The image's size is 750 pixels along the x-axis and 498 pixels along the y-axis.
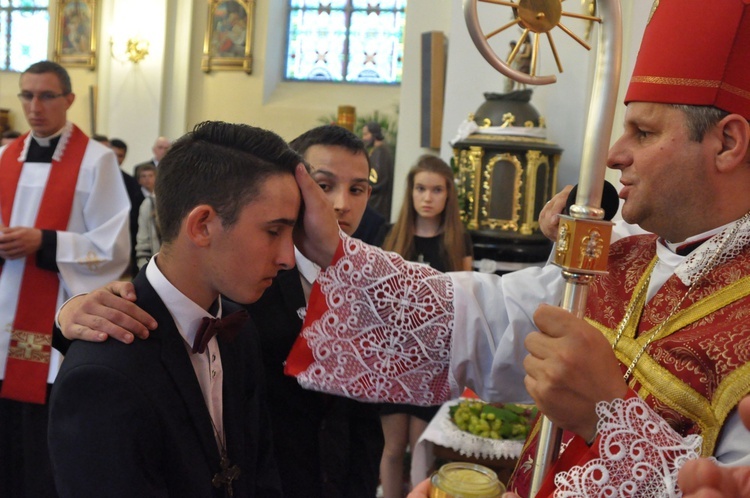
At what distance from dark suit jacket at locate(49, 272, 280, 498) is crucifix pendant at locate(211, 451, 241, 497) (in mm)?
14

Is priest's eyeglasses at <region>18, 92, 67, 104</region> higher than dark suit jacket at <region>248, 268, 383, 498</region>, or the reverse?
priest's eyeglasses at <region>18, 92, 67, 104</region>

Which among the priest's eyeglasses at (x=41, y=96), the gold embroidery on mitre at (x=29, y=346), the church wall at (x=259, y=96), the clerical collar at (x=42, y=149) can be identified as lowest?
the gold embroidery on mitre at (x=29, y=346)

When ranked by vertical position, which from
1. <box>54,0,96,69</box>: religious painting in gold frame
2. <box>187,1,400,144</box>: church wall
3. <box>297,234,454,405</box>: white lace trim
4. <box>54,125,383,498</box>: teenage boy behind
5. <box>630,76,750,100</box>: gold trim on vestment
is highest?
<box>54,0,96,69</box>: religious painting in gold frame

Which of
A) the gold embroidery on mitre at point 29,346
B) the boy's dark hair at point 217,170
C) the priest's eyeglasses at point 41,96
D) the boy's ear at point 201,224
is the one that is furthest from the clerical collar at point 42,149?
the boy's ear at point 201,224

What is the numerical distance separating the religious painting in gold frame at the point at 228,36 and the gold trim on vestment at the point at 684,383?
13.0 m

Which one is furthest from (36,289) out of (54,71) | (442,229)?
(442,229)

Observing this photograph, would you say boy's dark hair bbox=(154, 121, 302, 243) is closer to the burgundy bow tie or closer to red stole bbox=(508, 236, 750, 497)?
the burgundy bow tie

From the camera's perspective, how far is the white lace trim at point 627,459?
4.30 ft

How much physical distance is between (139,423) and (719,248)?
1.24m

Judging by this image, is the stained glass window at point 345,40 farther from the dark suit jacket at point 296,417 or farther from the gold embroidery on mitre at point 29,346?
the dark suit jacket at point 296,417

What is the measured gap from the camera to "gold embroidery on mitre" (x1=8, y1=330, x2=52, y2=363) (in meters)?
3.59

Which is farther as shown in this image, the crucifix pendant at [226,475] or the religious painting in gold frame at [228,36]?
the religious painting in gold frame at [228,36]

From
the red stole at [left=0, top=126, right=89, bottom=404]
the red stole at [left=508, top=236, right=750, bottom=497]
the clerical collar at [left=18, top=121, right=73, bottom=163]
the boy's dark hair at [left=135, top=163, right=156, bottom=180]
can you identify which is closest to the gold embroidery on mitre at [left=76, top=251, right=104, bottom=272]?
the red stole at [left=0, top=126, right=89, bottom=404]

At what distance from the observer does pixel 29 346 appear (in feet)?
11.9
